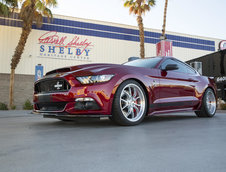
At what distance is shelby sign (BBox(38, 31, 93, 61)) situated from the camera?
19953 millimetres

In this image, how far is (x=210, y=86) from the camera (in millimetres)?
5828

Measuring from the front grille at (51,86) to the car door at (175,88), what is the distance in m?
1.69

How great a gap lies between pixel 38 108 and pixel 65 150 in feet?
7.45

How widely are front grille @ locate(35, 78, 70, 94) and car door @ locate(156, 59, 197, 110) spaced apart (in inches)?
66.6

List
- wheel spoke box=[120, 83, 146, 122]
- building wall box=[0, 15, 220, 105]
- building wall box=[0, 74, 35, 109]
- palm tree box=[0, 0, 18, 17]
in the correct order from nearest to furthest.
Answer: wheel spoke box=[120, 83, 146, 122] < palm tree box=[0, 0, 18, 17] < building wall box=[0, 74, 35, 109] < building wall box=[0, 15, 220, 105]

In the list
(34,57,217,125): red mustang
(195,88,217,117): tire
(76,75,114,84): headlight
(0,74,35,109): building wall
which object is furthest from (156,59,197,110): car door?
(0,74,35,109): building wall

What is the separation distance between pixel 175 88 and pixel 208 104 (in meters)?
1.57

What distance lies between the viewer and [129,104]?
3.92 meters

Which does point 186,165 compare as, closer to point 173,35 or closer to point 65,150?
point 65,150

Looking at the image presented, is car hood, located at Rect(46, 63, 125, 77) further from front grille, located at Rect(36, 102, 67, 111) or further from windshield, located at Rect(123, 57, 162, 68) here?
windshield, located at Rect(123, 57, 162, 68)

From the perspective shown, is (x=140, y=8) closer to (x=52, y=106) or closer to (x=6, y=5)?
(x=6, y=5)

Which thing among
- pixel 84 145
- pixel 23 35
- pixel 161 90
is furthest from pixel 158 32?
pixel 84 145

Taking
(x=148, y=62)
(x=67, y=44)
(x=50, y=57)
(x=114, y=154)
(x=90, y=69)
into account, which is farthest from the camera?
(x=67, y=44)

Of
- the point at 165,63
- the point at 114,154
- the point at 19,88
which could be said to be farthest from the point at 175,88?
the point at 19,88
